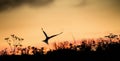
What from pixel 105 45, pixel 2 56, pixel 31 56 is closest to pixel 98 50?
pixel 105 45

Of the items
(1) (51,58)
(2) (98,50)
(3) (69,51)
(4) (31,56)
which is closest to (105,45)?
(2) (98,50)

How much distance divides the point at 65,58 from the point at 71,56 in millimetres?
2432

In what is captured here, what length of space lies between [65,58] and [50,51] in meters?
11.5

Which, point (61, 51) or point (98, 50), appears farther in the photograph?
point (98, 50)

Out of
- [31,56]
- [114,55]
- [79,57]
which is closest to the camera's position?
[114,55]

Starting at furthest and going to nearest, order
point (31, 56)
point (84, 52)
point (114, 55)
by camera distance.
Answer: point (31, 56) < point (84, 52) < point (114, 55)

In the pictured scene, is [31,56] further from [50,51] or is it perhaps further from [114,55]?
[114,55]

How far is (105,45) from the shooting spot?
79.8m

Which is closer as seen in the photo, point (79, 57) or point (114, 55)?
point (114, 55)

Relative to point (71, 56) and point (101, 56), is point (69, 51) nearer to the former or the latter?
point (71, 56)

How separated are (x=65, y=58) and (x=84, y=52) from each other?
26.7 ft

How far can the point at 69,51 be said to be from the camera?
80062 millimetres

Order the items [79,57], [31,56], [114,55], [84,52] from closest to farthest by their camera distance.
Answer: [114,55] < [79,57] < [84,52] < [31,56]

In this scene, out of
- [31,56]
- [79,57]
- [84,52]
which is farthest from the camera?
[31,56]
